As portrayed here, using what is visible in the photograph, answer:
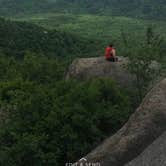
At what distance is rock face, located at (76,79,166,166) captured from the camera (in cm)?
2552

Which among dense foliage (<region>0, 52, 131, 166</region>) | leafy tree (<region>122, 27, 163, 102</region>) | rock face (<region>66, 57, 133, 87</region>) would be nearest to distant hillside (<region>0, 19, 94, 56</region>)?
rock face (<region>66, 57, 133, 87</region>)

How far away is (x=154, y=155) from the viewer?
77.4 feet

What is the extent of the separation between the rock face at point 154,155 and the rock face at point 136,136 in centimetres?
96

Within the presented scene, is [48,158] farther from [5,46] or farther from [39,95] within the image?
[5,46]

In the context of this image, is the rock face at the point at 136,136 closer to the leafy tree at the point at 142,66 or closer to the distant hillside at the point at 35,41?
the leafy tree at the point at 142,66

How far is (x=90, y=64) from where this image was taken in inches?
1700

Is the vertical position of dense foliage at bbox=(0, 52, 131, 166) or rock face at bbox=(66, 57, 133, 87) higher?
rock face at bbox=(66, 57, 133, 87)

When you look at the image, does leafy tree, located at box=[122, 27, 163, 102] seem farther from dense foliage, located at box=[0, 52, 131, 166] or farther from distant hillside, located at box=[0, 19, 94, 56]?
distant hillside, located at box=[0, 19, 94, 56]

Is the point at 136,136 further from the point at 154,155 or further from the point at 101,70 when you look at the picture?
the point at 101,70

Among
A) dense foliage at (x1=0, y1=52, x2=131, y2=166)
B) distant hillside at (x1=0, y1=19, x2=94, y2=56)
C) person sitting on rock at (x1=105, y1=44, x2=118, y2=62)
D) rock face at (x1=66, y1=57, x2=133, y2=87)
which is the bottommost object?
distant hillside at (x1=0, y1=19, x2=94, y2=56)

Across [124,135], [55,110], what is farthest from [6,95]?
[124,135]

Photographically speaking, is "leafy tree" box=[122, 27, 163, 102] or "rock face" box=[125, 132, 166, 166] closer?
"rock face" box=[125, 132, 166, 166]

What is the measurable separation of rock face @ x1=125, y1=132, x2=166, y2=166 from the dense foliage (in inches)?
310

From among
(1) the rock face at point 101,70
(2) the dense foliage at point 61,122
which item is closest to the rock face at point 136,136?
(2) the dense foliage at point 61,122
